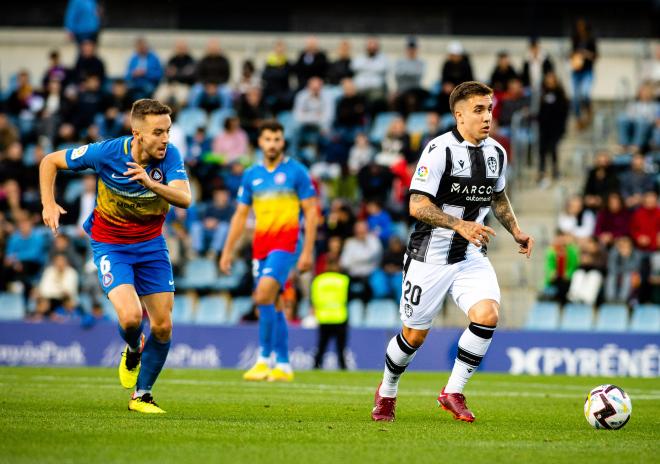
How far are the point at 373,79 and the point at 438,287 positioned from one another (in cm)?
1624

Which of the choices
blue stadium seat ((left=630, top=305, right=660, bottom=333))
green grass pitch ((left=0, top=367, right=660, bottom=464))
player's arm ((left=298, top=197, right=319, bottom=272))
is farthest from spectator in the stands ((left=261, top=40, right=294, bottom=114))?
green grass pitch ((left=0, top=367, right=660, bottom=464))

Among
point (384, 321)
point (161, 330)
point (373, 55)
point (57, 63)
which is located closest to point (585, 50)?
point (373, 55)

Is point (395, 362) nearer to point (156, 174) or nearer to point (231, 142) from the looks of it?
point (156, 174)

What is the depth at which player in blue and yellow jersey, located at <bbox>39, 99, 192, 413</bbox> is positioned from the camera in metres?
9.37

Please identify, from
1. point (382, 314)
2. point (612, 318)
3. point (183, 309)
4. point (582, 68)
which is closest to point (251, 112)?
point (183, 309)

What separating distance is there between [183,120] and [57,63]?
3.56 m

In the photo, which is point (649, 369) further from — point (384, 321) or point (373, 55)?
point (373, 55)

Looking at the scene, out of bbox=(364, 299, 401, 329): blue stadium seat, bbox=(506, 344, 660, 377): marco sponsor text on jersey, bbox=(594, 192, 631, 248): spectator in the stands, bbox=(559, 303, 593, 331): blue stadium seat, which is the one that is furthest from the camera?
bbox=(594, 192, 631, 248): spectator in the stands

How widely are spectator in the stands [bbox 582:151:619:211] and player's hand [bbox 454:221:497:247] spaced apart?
43.8 ft

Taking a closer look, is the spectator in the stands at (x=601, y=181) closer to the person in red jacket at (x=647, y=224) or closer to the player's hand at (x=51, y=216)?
the person in red jacket at (x=647, y=224)

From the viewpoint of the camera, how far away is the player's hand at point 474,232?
28.7 ft

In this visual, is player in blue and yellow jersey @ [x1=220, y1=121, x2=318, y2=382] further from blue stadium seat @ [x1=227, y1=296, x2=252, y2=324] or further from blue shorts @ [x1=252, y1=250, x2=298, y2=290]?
blue stadium seat @ [x1=227, y1=296, x2=252, y2=324]

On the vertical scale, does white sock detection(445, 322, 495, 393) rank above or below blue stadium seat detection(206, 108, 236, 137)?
below

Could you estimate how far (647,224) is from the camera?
20.7 meters
